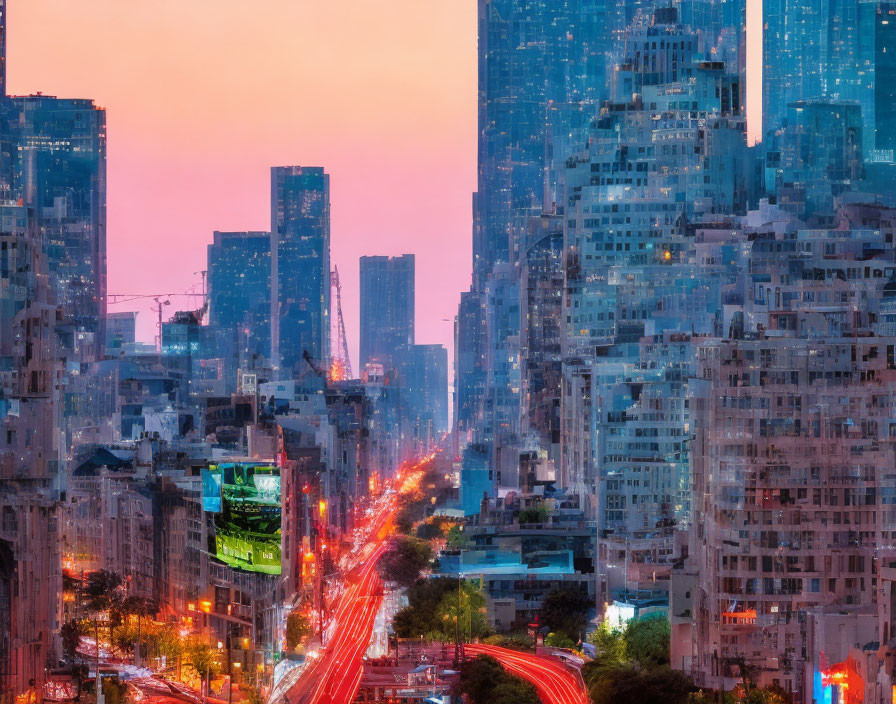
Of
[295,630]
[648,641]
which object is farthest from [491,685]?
[295,630]

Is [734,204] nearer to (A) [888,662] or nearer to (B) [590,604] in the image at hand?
(B) [590,604]

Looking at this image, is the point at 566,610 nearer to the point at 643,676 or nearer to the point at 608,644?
the point at 608,644

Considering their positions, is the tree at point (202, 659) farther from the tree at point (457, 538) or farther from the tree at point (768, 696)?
the tree at point (768, 696)

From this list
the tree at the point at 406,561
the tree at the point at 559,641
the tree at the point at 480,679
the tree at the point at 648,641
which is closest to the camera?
the tree at the point at 480,679

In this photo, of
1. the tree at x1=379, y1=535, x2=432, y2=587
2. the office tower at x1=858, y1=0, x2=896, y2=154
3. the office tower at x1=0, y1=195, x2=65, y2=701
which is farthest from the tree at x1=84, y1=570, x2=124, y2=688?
the office tower at x1=858, y1=0, x2=896, y2=154

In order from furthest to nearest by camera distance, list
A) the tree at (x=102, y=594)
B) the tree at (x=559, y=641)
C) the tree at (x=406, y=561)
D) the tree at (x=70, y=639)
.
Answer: the tree at (x=406, y=561) → the tree at (x=102, y=594) → the tree at (x=559, y=641) → the tree at (x=70, y=639)

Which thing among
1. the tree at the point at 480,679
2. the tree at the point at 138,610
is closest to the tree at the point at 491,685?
the tree at the point at 480,679

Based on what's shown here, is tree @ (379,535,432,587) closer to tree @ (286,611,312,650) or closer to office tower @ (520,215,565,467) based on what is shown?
tree @ (286,611,312,650)

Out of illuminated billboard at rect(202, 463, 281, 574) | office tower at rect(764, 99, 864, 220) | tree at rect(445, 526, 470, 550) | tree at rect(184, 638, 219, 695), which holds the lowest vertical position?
tree at rect(184, 638, 219, 695)
